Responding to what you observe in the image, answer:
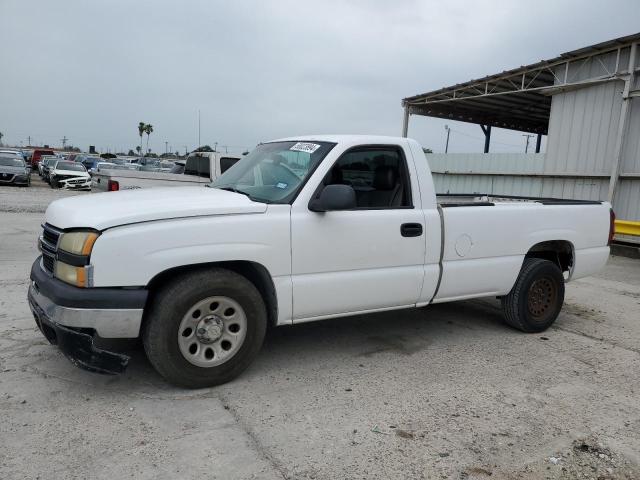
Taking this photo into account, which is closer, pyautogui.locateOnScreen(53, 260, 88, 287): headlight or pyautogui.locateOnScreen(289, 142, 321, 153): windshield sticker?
pyautogui.locateOnScreen(53, 260, 88, 287): headlight

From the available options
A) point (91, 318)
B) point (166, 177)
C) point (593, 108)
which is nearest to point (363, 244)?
point (91, 318)

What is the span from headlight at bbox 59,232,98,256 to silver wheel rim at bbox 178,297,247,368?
755 millimetres

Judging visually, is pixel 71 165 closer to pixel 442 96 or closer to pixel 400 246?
pixel 442 96

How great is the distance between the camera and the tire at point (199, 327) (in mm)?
Answer: 3354

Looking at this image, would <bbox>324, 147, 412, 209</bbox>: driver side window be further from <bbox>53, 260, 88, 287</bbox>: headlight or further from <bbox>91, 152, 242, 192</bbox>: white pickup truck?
<bbox>91, 152, 242, 192</bbox>: white pickup truck

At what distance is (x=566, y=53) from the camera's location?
13867 millimetres

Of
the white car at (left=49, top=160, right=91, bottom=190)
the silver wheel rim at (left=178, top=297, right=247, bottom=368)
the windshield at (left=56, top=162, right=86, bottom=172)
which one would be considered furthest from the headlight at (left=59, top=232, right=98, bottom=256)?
the windshield at (left=56, top=162, right=86, bottom=172)

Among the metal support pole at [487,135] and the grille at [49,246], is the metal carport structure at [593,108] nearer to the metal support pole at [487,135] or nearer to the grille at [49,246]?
the metal support pole at [487,135]

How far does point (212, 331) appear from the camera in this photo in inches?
140

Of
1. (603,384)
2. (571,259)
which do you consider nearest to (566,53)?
(571,259)

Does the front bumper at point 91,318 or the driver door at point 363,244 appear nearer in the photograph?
the front bumper at point 91,318

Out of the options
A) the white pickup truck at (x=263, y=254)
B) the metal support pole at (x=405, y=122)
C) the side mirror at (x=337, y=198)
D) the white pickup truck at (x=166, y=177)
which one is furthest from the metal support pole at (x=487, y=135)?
the side mirror at (x=337, y=198)

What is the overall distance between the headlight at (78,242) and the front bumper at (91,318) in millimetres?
233

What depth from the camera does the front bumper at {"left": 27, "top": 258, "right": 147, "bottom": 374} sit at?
316 cm
